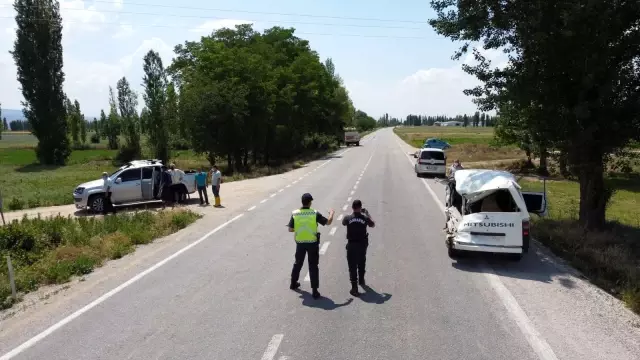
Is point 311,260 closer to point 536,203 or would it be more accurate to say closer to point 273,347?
point 273,347

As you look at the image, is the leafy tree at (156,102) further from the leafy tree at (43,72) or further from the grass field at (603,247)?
the grass field at (603,247)

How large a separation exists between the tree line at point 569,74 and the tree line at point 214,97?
77.4 ft

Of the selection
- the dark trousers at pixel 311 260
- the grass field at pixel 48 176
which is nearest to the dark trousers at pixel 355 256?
the dark trousers at pixel 311 260

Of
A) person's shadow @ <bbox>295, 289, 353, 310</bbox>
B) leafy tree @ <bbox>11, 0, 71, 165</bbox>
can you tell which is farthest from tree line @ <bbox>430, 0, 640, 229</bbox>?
leafy tree @ <bbox>11, 0, 71, 165</bbox>

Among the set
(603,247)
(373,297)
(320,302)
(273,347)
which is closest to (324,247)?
(373,297)

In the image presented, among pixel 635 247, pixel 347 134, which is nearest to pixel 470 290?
pixel 635 247

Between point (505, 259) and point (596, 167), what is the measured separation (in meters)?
5.41

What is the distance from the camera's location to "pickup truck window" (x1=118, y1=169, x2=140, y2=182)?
2025cm

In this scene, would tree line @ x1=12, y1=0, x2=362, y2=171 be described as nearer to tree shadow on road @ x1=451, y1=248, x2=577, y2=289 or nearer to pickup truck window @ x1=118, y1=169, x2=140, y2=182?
pickup truck window @ x1=118, y1=169, x2=140, y2=182

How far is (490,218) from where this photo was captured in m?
10.4

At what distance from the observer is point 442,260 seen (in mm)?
11023

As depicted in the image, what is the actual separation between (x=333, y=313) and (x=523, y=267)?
4.95 m

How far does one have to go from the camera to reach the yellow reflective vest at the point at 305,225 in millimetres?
8445

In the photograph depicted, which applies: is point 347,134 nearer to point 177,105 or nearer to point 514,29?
point 177,105
